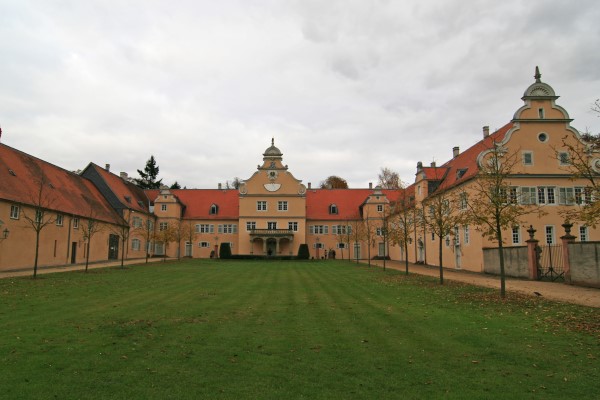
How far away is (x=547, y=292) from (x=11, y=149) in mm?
38241

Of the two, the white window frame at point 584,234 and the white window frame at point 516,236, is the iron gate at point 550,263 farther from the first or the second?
the white window frame at point 584,234

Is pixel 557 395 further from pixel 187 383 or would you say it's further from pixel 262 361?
pixel 187 383

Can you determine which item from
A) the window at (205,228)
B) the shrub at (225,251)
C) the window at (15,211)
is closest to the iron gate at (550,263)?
the window at (15,211)

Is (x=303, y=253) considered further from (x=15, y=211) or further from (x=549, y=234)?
(x=15, y=211)

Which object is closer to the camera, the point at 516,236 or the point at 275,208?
the point at 516,236

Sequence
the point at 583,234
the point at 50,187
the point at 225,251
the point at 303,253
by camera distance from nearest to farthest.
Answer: the point at 583,234 < the point at 50,187 < the point at 225,251 < the point at 303,253

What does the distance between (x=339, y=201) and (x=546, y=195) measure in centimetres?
3286

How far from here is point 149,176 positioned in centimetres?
8488

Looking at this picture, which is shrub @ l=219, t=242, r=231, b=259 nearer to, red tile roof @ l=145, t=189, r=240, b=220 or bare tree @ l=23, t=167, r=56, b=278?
red tile roof @ l=145, t=189, r=240, b=220

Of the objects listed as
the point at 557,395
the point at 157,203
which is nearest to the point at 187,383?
the point at 557,395

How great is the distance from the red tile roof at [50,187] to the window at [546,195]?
3498 centimetres

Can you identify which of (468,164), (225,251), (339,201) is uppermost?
(468,164)

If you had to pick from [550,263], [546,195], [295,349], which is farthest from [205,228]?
[295,349]

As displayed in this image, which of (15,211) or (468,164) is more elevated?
(468,164)
